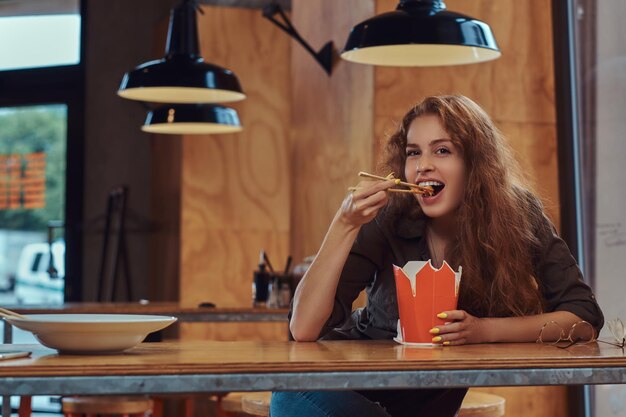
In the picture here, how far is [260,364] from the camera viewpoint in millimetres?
1656

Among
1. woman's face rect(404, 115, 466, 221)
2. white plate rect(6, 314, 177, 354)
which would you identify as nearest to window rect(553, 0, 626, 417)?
woman's face rect(404, 115, 466, 221)

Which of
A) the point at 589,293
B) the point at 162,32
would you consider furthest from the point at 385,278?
the point at 162,32

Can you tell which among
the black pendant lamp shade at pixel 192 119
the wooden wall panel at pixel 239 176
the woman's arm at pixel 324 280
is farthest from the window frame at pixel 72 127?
the woman's arm at pixel 324 280

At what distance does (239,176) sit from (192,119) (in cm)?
192

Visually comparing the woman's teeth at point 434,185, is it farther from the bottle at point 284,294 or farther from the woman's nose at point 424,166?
the bottle at point 284,294

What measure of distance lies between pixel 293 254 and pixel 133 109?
9.99ft

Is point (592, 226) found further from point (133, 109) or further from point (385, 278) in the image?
point (133, 109)

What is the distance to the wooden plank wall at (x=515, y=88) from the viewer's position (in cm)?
408

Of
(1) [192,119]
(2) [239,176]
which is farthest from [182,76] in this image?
(2) [239,176]

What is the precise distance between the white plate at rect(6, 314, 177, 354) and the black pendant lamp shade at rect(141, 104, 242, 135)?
3.21m

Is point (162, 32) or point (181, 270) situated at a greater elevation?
point (162, 32)

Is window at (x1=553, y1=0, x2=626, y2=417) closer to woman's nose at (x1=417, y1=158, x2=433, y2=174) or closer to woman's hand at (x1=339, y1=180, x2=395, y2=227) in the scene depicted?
woman's nose at (x1=417, y1=158, x2=433, y2=174)

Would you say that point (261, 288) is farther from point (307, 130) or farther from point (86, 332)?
point (86, 332)

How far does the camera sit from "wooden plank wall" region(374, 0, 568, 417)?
13.4ft
